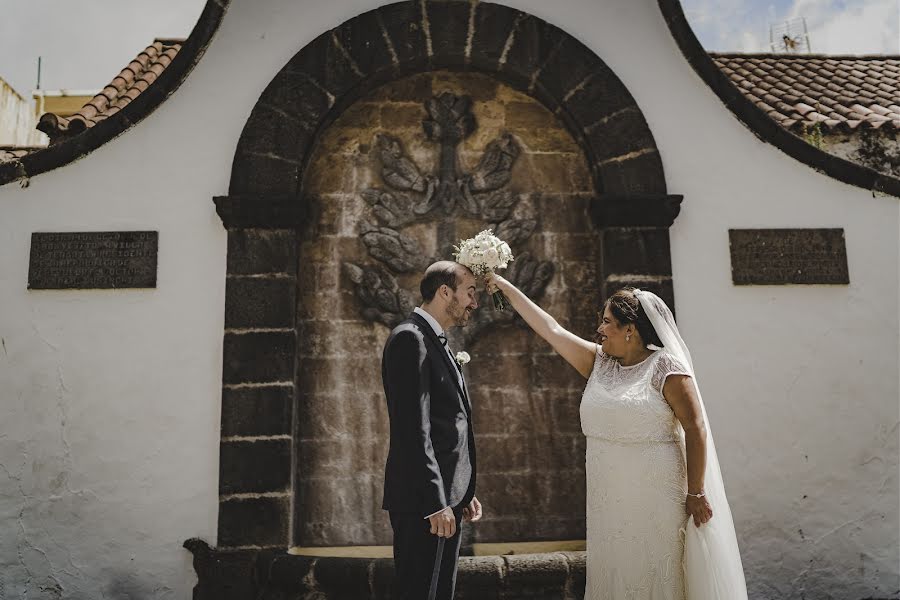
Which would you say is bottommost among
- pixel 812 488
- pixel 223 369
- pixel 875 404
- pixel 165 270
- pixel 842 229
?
pixel 812 488

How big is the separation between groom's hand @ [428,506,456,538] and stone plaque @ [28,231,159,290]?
109 inches

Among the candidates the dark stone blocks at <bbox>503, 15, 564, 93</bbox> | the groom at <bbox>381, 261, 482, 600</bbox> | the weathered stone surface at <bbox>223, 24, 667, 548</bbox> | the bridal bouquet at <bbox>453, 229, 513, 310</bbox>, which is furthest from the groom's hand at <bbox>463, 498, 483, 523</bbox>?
the dark stone blocks at <bbox>503, 15, 564, 93</bbox>

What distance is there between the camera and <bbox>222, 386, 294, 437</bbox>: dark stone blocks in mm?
4301

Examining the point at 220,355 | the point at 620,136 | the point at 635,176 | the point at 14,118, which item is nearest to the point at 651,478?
the point at 635,176

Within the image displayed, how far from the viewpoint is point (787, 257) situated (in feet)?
15.2

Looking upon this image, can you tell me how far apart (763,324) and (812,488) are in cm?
114

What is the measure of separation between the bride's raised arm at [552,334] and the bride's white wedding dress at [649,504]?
274 mm

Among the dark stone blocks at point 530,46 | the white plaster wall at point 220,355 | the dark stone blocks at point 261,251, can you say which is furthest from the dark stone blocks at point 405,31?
the dark stone blocks at point 261,251

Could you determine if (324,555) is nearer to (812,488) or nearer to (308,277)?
(308,277)

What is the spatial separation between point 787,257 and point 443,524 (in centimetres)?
330

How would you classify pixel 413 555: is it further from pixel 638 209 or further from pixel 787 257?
pixel 787 257

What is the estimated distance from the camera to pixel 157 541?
4.23 metres

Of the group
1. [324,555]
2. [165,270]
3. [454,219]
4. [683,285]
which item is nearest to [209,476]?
[324,555]

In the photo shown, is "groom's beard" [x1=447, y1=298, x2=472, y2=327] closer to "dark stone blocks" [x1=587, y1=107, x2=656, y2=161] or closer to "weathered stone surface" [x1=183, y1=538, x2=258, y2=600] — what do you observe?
"dark stone blocks" [x1=587, y1=107, x2=656, y2=161]
